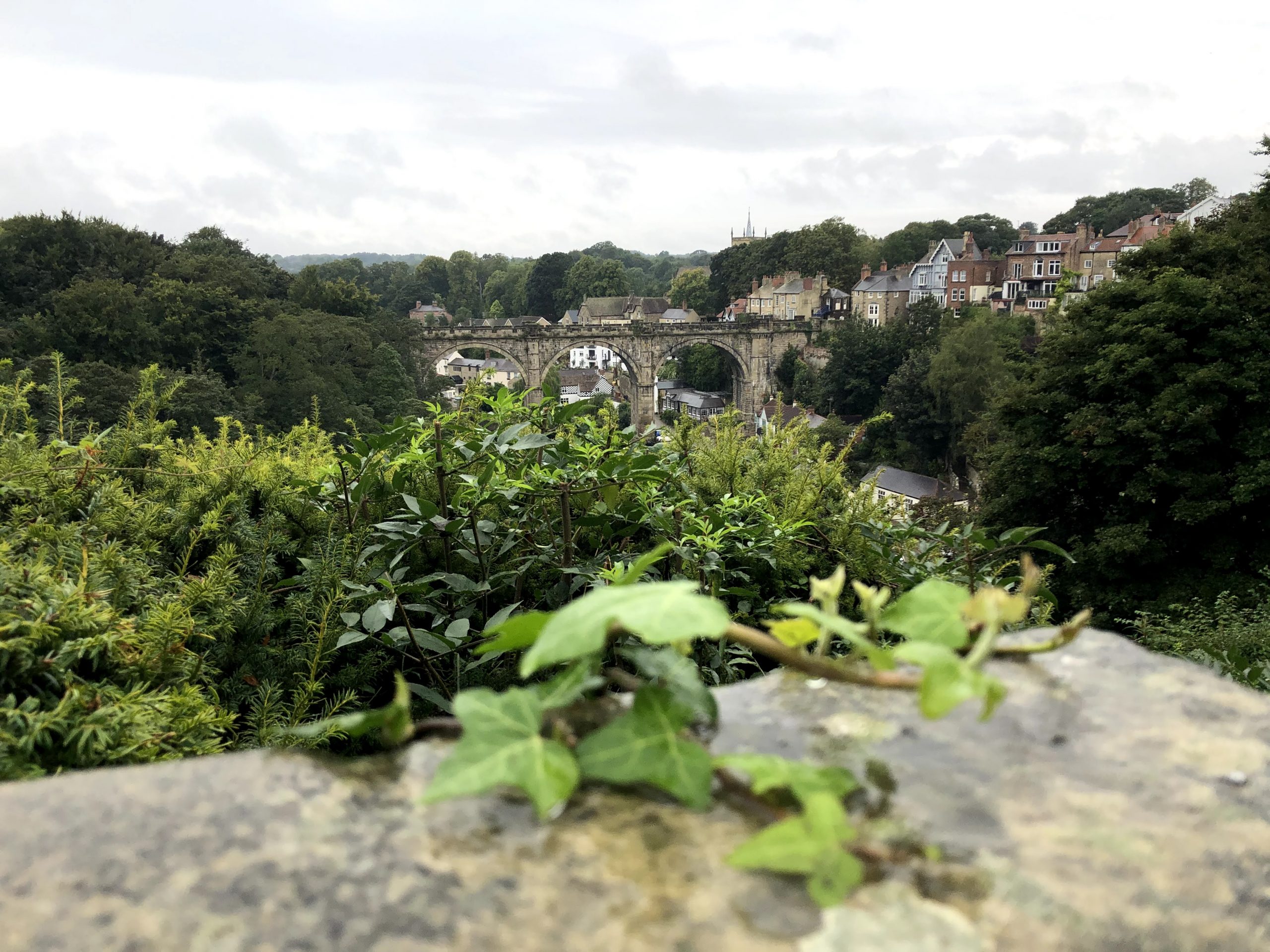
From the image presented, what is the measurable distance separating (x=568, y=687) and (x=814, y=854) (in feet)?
0.88

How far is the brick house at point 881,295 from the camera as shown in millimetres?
61500

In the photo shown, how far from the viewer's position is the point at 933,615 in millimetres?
917

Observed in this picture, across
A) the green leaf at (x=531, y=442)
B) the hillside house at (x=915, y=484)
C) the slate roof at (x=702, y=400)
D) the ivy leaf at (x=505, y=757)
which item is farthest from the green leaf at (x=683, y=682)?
the slate roof at (x=702, y=400)

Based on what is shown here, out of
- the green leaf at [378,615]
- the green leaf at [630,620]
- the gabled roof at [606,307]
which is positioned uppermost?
the gabled roof at [606,307]

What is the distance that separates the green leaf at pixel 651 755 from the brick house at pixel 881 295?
61.7m

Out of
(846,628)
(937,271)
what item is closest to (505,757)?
(846,628)

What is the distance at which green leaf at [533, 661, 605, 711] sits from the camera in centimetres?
82

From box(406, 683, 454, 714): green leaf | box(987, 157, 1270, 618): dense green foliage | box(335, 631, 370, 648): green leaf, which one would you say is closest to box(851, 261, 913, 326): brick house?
box(987, 157, 1270, 618): dense green foliage

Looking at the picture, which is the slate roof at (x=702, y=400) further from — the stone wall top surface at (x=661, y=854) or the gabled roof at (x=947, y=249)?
the stone wall top surface at (x=661, y=854)

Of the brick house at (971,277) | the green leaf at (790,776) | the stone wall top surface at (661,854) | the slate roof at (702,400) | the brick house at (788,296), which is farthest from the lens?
the brick house at (788,296)

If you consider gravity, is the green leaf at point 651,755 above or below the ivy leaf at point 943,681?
below

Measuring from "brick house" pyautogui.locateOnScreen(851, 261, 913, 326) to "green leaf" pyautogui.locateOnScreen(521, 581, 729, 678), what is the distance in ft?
202

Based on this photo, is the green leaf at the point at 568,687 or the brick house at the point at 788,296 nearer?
the green leaf at the point at 568,687

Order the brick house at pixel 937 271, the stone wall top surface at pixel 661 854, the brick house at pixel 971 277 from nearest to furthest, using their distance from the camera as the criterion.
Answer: the stone wall top surface at pixel 661 854, the brick house at pixel 971 277, the brick house at pixel 937 271
